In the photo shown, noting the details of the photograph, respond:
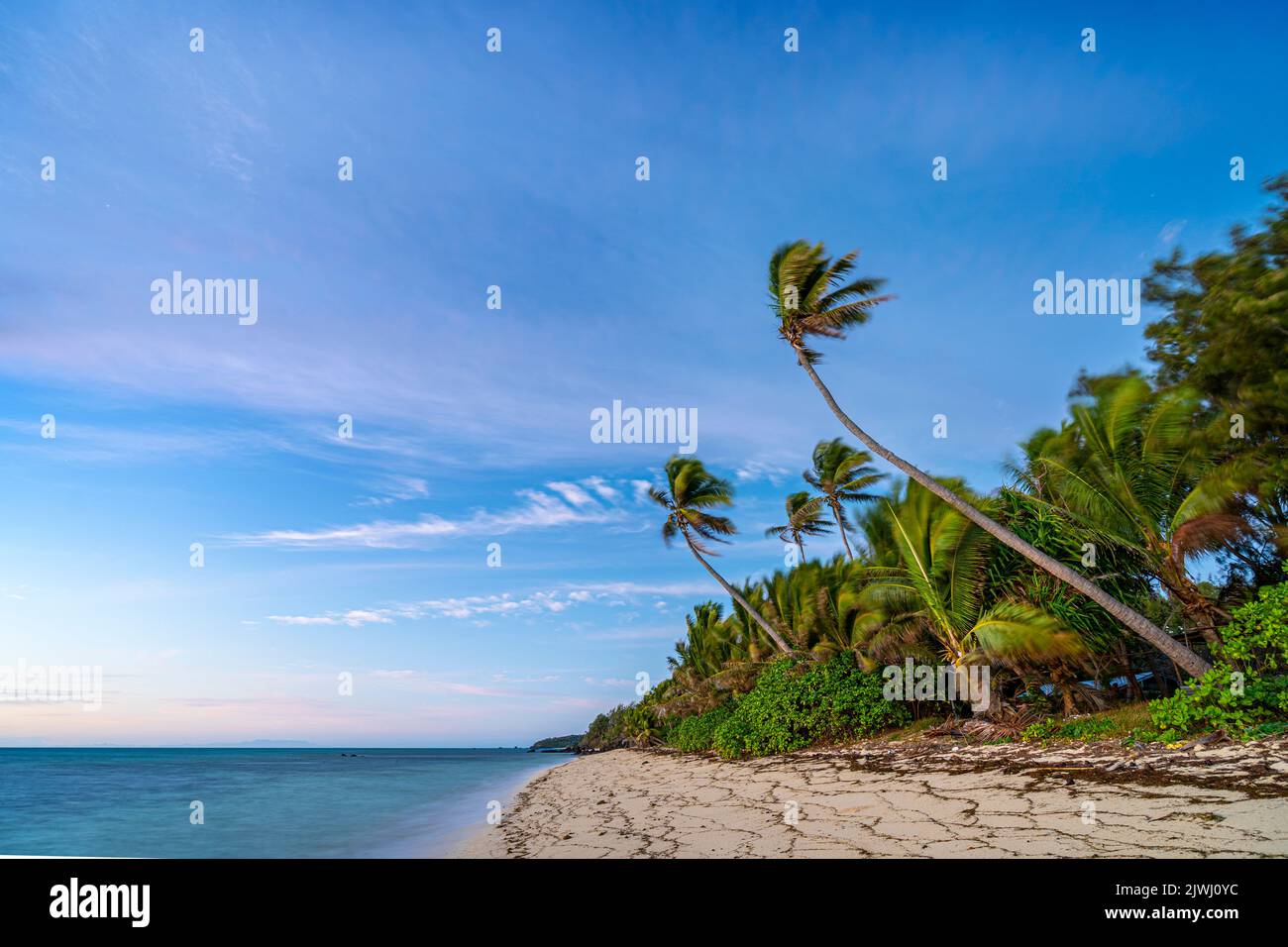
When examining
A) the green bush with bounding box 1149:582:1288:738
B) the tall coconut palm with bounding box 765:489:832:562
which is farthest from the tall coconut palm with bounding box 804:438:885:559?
the green bush with bounding box 1149:582:1288:738

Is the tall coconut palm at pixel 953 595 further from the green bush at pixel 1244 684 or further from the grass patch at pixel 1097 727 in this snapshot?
the green bush at pixel 1244 684

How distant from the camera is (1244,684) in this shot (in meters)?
8.55

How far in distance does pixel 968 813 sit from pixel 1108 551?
8502mm

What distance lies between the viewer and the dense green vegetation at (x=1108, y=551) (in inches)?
393

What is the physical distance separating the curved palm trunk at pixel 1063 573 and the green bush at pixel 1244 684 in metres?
1.24

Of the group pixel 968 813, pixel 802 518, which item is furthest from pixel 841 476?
pixel 968 813

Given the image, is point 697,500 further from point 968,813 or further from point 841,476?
point 968,813

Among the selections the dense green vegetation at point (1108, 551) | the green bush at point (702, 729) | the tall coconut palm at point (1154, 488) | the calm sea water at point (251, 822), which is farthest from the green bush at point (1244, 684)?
the green bush at point (702, 729)

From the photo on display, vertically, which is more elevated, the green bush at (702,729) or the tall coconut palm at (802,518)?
the tall coconut palm at (802,518)

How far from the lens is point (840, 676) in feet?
59.2

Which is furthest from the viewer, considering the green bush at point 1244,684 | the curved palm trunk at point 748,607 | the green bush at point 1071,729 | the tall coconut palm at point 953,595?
A: the curved palm trunk at point 748,607

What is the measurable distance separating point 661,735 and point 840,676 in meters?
25.8
